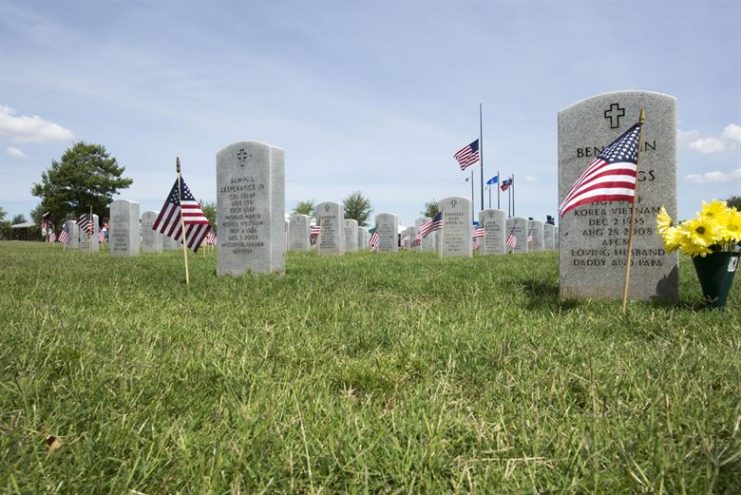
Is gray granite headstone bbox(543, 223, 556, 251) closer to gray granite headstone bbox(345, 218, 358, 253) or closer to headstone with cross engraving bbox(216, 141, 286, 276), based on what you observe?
gray granite headstone bbox(345, 218, 358, 253)

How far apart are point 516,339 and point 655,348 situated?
92cm

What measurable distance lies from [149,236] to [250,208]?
18.0 metres

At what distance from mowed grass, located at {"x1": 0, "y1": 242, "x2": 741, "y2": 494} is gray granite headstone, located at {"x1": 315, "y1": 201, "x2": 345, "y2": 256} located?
14.8 metres

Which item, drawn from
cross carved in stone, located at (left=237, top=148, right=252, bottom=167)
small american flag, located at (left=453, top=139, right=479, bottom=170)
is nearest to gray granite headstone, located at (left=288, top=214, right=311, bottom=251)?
small american flag, located at (left=453, top=139, right=479, bottom=170)

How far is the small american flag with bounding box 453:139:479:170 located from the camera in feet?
62.4

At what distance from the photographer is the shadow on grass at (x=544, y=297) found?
5.08 m

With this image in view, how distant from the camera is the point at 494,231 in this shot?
20.3 meters

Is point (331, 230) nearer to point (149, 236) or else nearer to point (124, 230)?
point (124, 230)

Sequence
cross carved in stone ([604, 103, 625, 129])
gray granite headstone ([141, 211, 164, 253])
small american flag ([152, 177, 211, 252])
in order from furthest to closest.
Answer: gray granite headstone ([141, 211, 164, 253]) → small american flag ([152, 177, 211, 252]) → cross carved in stone ([604, 103, 625, 129])

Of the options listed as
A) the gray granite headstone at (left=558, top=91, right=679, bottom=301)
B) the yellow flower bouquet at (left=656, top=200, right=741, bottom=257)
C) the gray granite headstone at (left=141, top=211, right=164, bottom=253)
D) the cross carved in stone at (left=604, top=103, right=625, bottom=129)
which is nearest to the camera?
the yellow flower bouquet at (left=656, top=200, right=741, bottom=257)

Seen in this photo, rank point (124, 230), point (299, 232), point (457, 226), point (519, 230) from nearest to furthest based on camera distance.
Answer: point (457, 226)
point (124, 230)
point (519, 230)
point (299, 232)

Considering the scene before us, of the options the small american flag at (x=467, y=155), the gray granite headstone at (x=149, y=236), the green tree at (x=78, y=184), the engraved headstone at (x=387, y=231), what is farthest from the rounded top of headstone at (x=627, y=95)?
the green tree at (x=78, y=184)

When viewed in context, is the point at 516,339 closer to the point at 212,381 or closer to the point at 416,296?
the point at 212,381

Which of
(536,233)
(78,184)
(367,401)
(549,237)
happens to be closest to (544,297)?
(367,401)
